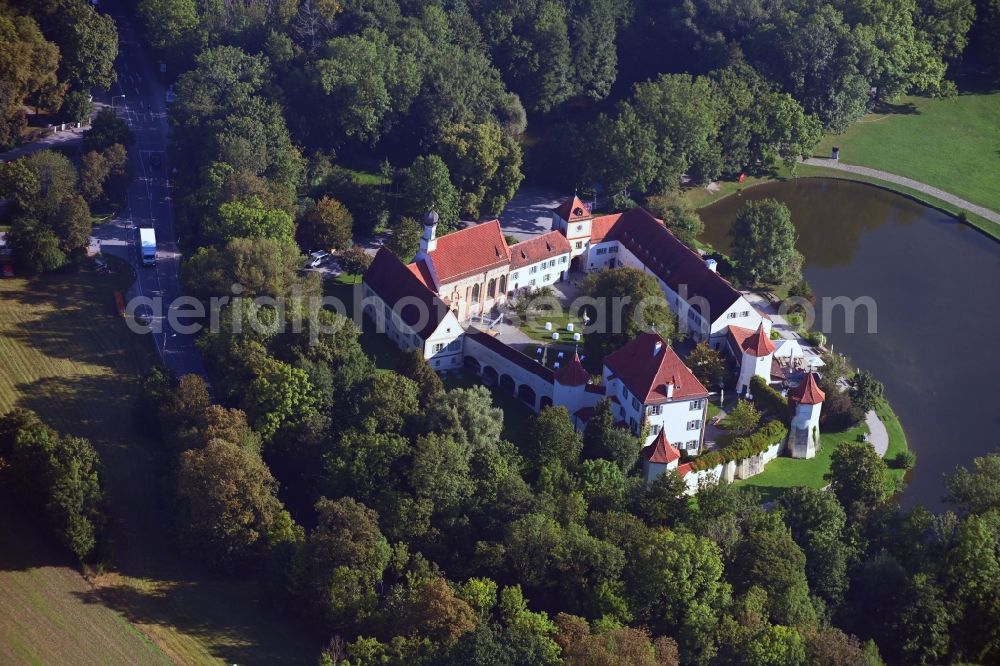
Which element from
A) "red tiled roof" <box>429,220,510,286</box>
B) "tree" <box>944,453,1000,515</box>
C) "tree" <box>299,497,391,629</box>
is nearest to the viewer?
"tree" <box>299,497,391,629</box>

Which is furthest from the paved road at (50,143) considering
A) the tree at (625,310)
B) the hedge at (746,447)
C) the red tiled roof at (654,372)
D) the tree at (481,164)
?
the hedge at (746,447)

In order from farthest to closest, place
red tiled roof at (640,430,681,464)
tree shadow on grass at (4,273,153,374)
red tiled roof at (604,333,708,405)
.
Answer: tree shadow on grass at (4,273,153,374) < red tiled roof at (604,333,708,405) < red tiled roof at (640,430,681,464)

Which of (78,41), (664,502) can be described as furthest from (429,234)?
(78,41)

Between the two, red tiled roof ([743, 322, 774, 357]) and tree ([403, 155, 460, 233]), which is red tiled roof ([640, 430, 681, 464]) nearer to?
Answer: red tiled roof ([743, 322, 774, 357])

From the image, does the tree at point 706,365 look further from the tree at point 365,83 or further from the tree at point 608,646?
the tree at point 365,83

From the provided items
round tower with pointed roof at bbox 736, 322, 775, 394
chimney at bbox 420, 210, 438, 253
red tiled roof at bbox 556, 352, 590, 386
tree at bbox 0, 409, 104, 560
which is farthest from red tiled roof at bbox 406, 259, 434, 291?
tree at bbox 0, 409, 104, 560

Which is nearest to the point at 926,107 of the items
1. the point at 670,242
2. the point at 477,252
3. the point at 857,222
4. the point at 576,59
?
the point at 857,222
